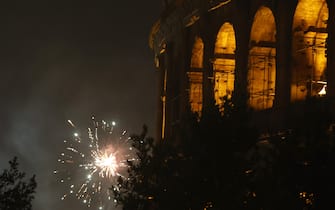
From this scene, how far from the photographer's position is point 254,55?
3519 centimetres

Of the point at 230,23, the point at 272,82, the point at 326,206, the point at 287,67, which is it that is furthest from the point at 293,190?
the point at 230,23

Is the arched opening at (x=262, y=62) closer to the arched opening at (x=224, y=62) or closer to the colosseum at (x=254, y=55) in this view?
the colosseum at (x=254, y=55)

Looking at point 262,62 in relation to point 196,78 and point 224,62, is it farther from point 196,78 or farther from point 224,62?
point 196,78

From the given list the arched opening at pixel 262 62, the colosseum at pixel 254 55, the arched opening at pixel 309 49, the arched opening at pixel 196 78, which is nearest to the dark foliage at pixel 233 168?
the colosseum at pixel 254 55

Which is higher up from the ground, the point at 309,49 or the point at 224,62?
the point at 309,49

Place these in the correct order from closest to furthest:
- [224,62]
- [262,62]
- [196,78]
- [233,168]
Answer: [233,168]
[262,62]
[224,62]
[196,78]

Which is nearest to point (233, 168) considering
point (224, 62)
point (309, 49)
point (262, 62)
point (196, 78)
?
point (309, 49)

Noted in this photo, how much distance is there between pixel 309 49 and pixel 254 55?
3.45 meters

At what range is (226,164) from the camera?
24.4m

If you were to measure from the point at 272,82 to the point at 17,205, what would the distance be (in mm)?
10124

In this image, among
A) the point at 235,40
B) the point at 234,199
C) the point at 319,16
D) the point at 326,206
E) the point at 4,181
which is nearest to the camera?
the point at 326,206

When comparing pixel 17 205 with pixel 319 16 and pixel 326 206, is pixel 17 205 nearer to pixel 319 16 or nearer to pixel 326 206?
pixel 319 16

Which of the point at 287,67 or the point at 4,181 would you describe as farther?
the point at 4,181

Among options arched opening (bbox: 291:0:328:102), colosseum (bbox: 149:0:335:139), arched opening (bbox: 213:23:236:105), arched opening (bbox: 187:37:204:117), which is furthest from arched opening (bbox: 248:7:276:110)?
arched opening (bbox: 187:37:204:117)
